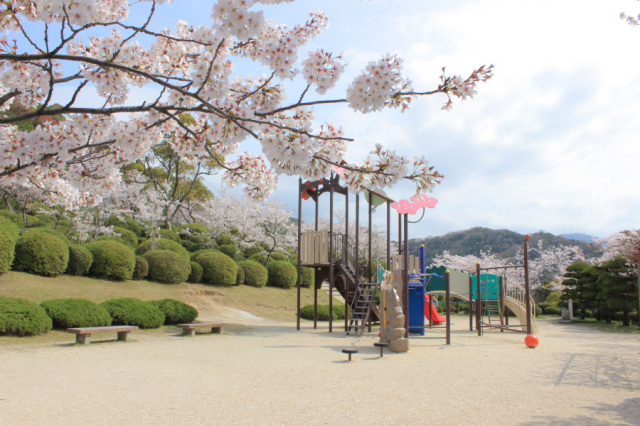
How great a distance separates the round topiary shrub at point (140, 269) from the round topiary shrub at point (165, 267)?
0.44 metres

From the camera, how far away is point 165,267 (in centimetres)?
1712

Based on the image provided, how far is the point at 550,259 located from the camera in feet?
116

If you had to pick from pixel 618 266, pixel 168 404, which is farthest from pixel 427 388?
pixel 618 266

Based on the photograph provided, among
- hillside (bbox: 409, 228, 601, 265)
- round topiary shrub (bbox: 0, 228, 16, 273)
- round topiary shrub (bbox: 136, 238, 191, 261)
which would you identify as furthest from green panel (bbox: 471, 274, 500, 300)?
hillside (bbox: 409, 228, 601, 265)

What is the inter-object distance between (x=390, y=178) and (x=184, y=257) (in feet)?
52.3

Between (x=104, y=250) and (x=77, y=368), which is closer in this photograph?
(x=77, y=368)

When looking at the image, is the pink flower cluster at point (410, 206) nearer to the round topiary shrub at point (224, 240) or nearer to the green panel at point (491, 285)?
the green panel at point (491, 285)

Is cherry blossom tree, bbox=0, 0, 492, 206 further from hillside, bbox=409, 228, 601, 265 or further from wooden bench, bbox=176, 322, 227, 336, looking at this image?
hillside, bbox=409, 228, 601, 265

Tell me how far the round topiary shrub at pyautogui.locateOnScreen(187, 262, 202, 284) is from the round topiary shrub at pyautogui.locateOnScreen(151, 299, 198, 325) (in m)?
5.39

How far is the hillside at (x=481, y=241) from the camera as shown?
175ft

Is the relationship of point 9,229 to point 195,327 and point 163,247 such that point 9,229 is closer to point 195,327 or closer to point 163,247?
point 195,327

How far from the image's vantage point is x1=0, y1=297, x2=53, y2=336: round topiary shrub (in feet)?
29.9

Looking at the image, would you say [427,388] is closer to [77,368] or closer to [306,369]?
[306,369]

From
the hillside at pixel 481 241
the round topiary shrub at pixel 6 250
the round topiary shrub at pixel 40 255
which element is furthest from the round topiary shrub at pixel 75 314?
the hillside at pixel 481 241
